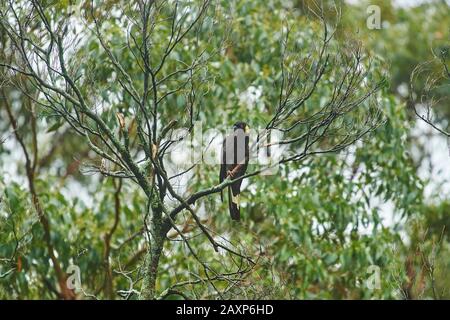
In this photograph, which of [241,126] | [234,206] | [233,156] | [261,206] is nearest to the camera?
[233,156]

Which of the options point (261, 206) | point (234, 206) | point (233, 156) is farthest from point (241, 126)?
point (261, 206)

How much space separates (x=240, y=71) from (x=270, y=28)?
501mm

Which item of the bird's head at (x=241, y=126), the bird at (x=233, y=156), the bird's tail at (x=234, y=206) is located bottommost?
the bird's tail at (x=234, y=206)

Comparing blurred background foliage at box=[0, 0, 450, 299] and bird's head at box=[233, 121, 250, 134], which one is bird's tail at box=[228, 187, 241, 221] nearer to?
blurred background foliage at box=[0, 0, 450, 299]

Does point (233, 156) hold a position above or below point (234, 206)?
above

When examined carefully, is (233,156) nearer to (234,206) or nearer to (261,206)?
(234,206)

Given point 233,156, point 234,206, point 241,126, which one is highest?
point 241,126

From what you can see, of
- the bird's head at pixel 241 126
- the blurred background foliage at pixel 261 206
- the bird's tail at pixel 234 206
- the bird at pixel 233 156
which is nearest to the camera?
the bird at pixel 233 156

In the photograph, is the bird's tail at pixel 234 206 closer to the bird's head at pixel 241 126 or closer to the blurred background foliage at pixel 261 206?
the blurred background foliage at pixel 261 206

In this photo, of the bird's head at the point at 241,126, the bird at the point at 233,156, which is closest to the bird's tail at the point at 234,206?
the bird at the point at 233,156

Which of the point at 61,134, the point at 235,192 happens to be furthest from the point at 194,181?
the point at 61,134

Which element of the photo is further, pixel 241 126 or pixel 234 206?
pixel 241 126

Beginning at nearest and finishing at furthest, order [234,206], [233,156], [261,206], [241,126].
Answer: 1. [233,156]
2. [234,206]
3. [241,126]
4. [261,206]

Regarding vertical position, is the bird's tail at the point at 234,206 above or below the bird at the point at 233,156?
below
